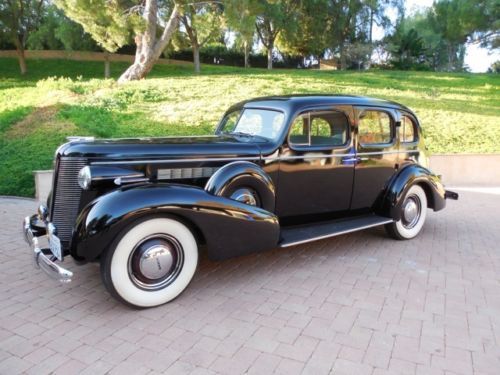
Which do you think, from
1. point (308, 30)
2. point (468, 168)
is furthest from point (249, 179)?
point (308, 30)

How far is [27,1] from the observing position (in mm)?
24219

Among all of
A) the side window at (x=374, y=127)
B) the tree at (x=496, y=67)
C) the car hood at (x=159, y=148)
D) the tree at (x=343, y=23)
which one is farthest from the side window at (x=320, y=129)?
the tree at (x=496, y=67)

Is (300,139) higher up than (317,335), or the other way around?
(300,139)

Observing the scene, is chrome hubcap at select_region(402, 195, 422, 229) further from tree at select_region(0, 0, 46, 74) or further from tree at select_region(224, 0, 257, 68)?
tree at select_region(0, 0, 46, 74)

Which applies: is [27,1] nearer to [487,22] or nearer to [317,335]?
[317,335]

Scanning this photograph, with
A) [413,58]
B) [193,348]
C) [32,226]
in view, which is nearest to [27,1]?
[32,226]

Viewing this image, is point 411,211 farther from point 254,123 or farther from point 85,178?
point 85,178

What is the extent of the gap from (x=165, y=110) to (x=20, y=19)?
19384 mm

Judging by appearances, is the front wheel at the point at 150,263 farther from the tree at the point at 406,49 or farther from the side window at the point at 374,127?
the tree at the point at 406,49

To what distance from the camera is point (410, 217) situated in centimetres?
520

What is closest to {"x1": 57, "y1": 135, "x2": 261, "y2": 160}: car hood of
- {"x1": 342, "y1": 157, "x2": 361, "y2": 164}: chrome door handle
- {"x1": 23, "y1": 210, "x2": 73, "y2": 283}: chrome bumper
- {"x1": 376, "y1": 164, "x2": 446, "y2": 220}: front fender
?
{"x1": 23, "y1": 210, "x2": 73, "y2": 283}: chrome bumper

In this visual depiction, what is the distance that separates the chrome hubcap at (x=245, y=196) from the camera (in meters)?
3.79

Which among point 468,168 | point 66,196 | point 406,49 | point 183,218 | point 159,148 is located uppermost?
point 406,49

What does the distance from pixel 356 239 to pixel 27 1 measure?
1057 inches
